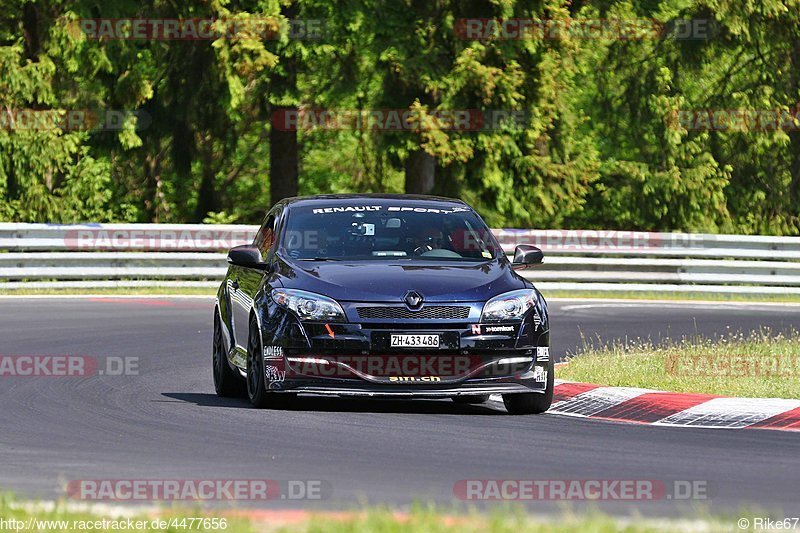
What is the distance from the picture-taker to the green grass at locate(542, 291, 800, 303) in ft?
89.9

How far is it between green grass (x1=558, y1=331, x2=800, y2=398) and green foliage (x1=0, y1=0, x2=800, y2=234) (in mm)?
16030

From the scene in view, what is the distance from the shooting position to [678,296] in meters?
27.8

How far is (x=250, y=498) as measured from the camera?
324 inches

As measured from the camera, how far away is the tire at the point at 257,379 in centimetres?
1223

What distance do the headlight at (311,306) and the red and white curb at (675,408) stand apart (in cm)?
201

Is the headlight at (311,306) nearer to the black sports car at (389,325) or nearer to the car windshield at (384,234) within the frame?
the black sports car at (389,325)

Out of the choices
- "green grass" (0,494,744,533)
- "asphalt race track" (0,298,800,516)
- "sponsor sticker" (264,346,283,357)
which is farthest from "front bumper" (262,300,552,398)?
"green grass" (0,494,744,533)

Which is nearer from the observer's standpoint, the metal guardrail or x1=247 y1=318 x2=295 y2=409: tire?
x1=247 y1=318 x2=295 y2=409: tire

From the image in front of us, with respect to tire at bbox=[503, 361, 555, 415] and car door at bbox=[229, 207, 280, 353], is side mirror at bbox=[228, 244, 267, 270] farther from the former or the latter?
tire at bbox=[503, 361, 555, 415]

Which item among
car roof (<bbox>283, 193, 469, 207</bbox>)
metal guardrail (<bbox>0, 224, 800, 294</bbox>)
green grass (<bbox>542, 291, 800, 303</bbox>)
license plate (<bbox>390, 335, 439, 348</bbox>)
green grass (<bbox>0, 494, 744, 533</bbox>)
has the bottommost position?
green grass (<bbox>542, 291, 800, 303</bbox>)

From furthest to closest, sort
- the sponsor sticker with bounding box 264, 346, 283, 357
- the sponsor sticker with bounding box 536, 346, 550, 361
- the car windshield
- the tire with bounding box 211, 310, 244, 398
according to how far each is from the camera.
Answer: the tire with bounding box 211, 310, 244, 398, the car windshield, the sponsor sticker with bounding box 536, 346, 550, 361, the sponsor sticker with bounding box 264, 346, 283, 357

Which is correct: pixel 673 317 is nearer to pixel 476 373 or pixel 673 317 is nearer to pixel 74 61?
pixel 476 373

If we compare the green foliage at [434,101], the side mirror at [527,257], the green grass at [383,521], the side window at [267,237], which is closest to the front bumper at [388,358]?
the side mirror at [527,257]

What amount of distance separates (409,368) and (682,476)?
308 cm
